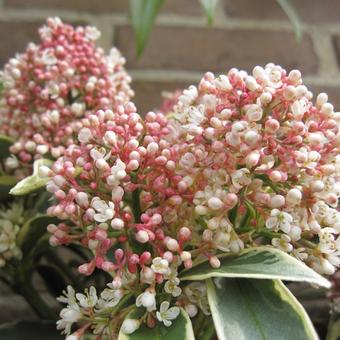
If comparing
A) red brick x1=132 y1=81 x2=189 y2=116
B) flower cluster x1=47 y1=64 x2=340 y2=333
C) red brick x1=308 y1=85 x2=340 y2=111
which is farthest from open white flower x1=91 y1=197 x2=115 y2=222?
red brick x1=308 y1=85 x2=340 y2=111

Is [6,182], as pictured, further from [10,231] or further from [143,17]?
[143,17]

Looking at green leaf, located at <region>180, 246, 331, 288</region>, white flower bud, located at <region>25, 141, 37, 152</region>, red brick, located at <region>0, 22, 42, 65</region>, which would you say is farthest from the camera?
red brick, located at <region>0, 22, 42, 65</region>

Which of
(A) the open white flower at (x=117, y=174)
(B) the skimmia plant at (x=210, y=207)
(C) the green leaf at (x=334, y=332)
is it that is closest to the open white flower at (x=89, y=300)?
(B) the skimmia plant at (x=210, y=207)

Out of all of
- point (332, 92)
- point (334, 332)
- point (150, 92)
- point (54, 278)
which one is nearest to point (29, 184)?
point (54, 278)

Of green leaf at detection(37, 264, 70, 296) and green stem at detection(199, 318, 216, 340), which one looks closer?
green stem at detection(199, 318, 216, 340)

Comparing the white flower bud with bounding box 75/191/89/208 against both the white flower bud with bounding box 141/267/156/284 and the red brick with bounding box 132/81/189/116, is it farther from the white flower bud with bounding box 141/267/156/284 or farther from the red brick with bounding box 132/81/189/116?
the red brick with bounding box 132/81/189/116

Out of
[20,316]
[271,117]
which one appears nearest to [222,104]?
[271,117]

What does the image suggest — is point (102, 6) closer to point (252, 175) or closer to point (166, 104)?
point (166, 104)
